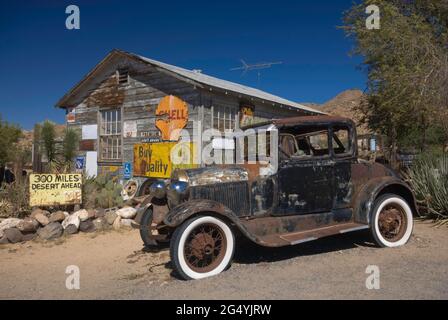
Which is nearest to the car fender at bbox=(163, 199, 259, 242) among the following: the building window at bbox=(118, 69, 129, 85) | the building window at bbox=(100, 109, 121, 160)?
the building window at bbox=(100, 109, 121, 160)

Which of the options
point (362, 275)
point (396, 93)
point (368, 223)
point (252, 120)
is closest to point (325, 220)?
point (368, 223)

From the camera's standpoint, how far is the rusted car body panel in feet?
16.3

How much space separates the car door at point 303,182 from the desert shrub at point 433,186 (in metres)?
3.27

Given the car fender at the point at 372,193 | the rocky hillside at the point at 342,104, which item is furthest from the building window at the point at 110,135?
the rocky hillside at the point at 342,104

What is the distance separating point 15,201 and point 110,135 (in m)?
5.32

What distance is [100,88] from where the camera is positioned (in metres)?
13.2

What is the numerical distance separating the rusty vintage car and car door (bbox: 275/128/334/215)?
0.05 ft

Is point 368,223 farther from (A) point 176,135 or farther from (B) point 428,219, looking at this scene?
(A) point 176,135

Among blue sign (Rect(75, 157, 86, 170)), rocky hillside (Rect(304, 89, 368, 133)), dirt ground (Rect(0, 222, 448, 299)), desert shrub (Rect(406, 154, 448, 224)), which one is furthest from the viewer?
rocky hillside (Rect(304, 89, 368, 133))

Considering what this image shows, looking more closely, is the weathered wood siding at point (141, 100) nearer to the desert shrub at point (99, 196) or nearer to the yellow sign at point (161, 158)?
the yellow sign at point (161, 158)

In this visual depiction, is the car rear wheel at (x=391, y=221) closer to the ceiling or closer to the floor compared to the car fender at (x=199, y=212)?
closer to the floor

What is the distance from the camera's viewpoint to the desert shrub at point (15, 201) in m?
7.71

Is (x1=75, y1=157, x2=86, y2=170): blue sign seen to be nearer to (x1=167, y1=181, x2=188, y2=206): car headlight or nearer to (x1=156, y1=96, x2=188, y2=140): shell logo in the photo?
(x1=156, y1=96, x2=188, y2=140): shell logo
